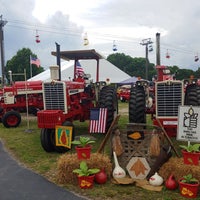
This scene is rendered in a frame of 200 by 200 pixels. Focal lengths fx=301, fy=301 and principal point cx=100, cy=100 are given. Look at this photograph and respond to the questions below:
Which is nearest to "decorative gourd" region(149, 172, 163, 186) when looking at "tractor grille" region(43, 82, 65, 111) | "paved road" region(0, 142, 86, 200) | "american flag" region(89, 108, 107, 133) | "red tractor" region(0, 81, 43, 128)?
"paved road" region(0, 142, 86, 200)

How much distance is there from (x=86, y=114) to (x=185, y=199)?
16.6 feet

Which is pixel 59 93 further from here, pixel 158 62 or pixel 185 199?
pixel 158 62

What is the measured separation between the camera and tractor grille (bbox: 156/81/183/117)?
6.71 meters

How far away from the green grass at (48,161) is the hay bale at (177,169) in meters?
0.28

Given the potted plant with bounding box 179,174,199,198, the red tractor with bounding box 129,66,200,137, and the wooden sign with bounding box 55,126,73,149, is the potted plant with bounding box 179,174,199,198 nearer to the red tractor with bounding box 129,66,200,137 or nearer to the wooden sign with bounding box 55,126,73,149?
the red tractor with bounding box 129,66,200,137

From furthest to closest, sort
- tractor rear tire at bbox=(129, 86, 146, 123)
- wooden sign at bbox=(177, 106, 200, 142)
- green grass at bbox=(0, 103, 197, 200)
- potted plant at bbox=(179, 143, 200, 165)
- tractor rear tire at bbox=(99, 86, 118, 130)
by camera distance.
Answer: tractor rear tire at bbox=(99, 86, 118, 130) → tractor rear tire at bbox=(129, 86, 146, 123) → wooden sign at bbox=(177, 106, 200, 142) → potted plant at bbox=(179, 143, 200, 165) → green grass at bbox=(0, 103, 197, 200)

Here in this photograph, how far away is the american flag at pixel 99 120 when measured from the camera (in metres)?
7.75

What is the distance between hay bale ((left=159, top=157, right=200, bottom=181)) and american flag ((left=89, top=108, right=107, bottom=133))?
299 cm

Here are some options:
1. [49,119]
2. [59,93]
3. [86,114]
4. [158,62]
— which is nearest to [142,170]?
[49,119]

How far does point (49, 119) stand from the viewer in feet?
22.1

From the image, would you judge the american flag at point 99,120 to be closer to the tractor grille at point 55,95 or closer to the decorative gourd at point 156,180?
the tractor grille at point 55,95

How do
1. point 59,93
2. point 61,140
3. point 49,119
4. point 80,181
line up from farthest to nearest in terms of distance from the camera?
point 59,93
point 49,119
point 61,140
point 80,181

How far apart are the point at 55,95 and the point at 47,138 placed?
1.37 meters

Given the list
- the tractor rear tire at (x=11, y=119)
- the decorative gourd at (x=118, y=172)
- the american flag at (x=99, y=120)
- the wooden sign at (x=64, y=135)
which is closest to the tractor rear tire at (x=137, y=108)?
the american flag at (x=99, y=120)
